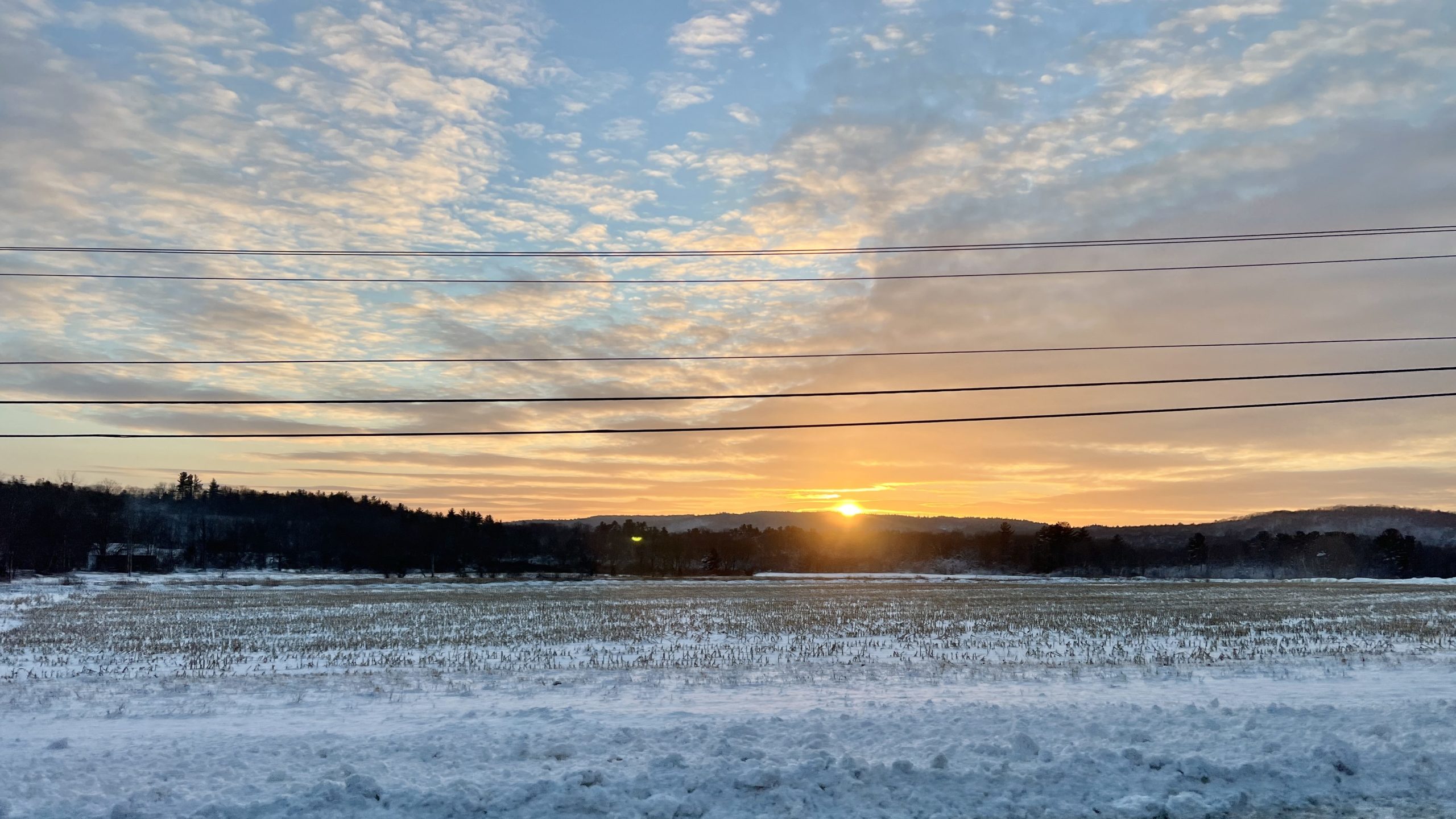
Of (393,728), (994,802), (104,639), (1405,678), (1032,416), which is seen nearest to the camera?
(994,802)

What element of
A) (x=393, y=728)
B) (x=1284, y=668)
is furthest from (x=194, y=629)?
(x=1284, y=668)

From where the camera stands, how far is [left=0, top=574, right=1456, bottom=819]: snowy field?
32.7 feet

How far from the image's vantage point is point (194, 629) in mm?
33094

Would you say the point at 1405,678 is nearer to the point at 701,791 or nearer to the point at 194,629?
the point at 701,791

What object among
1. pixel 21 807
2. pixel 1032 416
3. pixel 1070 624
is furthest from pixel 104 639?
pixel 1070 624

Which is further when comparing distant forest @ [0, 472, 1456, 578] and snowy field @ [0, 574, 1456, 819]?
distant forest @ [0, 472, 1456, 578]

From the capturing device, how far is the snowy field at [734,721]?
32.7ft

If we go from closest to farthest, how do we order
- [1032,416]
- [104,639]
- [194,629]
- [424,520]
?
[1032,416], [104,639], [194,629], [424,520]

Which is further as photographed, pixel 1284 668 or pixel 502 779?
pixel 1284 668

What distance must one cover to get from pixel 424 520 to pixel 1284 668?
194739mm

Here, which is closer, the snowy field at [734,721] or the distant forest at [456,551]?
the snowy field at [734,721]

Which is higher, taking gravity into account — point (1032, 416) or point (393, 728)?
point (1032, 416)

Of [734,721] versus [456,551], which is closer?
[734,721]

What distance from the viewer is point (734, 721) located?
44.7 feet
